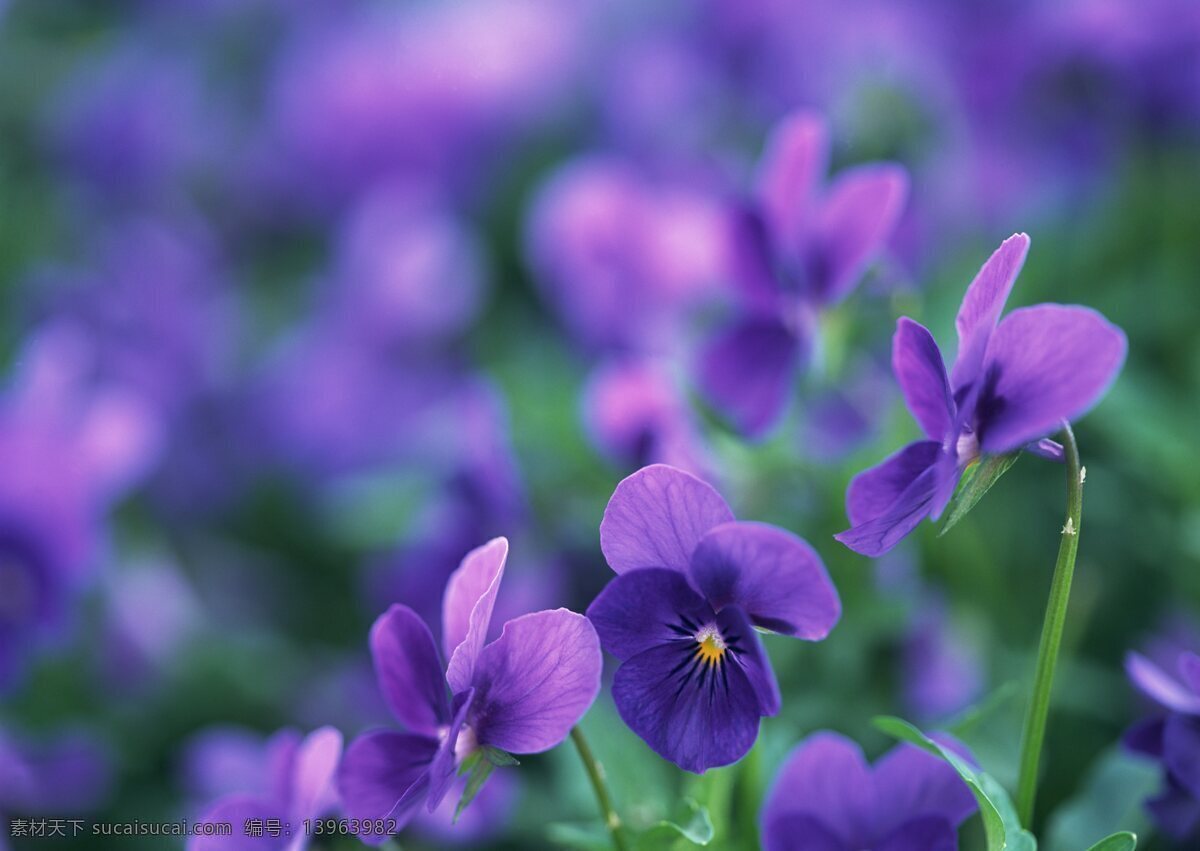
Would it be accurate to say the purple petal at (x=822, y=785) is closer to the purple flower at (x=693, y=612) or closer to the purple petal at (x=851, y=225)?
the purple flower at (x=693, y=612)

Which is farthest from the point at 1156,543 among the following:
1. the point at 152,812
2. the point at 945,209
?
the point at 152,812

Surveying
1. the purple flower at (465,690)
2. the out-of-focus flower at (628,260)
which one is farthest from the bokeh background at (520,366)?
the purple flower at (465,690)

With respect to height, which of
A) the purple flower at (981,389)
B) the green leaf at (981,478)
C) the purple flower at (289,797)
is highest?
the purple flower at (981,389)

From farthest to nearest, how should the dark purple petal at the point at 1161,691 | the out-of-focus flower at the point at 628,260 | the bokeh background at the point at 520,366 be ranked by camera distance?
the out-of-focus flower at the point at 628,260
the bokeh background at the point at 520,366
the dark purple petal at the point at 1161,691

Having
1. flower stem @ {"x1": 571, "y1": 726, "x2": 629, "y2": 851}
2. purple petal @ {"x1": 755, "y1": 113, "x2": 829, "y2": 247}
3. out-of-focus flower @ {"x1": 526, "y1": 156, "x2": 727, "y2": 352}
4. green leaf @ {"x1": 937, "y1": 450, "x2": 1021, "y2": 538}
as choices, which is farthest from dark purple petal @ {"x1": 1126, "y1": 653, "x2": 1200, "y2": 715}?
out-of-focus flower @ {"x1": 526, "y1": 156, "x2": 727, "y2": 352}

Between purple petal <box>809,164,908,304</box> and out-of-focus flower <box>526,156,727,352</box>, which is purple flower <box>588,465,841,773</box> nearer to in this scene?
purple petal <box>809,164,908,304</box>

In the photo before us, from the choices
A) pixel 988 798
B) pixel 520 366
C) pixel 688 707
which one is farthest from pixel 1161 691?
pixel 520 366
